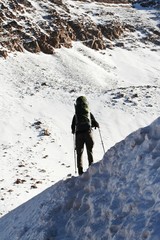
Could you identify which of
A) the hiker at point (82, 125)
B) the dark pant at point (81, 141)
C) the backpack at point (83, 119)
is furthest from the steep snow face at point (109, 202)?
the backpack at point (83, 119)

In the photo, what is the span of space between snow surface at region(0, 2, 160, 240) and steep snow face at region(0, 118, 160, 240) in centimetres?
2

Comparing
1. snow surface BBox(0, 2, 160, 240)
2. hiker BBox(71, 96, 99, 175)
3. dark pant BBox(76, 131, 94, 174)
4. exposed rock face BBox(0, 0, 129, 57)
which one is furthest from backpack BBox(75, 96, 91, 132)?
exposed rock face BBox(0, 0, 129, 57)

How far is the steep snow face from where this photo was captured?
19.2ft

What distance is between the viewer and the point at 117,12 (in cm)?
6322

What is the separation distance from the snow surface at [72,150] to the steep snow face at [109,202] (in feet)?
0.06

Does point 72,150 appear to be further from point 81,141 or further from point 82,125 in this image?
point 82,125

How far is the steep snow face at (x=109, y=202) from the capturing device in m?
5.87

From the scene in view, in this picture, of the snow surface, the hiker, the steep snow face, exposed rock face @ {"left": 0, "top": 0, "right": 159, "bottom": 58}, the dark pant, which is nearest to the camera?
the steep snow face

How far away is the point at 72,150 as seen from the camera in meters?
18.5

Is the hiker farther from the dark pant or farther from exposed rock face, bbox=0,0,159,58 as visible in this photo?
exposed rock face, bbox=0,0,159,58

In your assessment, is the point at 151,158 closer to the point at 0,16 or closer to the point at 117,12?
the point at 0,16

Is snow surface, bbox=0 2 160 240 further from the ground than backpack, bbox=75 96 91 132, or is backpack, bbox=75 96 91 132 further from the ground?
backpack, bbox=75 96 91 132

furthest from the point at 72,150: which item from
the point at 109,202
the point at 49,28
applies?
the point at 49,28

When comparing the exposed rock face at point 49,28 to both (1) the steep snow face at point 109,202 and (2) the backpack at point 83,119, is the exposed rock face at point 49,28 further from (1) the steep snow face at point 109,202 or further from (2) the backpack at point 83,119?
(1) the steep snow face at point 109,202
